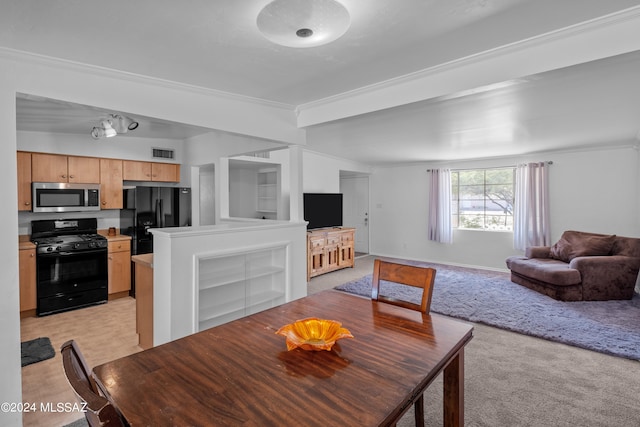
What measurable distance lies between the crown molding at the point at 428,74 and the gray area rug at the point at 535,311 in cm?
261

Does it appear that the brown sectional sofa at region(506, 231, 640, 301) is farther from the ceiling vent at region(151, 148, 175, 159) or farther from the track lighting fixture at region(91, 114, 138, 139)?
the ceiling vent at region(151, 148, 175, 159)

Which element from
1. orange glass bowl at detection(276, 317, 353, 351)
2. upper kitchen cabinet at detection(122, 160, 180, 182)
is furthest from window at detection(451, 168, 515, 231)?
orange glass bowl at detection(276, 317, 353, 351)

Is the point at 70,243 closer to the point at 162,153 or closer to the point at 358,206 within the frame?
the point at 162,153

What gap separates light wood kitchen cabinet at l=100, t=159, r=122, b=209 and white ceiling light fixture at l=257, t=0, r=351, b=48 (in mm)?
3886

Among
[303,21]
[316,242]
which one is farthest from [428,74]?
[316,242]

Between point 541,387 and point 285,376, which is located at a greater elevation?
point 285,376

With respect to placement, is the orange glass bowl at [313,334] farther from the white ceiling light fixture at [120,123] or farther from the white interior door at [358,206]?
the white interior door at [358,206]

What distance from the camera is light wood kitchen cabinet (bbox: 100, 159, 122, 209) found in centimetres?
439

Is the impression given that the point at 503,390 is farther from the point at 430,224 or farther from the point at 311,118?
the point at 430,224

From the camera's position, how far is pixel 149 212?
450cm

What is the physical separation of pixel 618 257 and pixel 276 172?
5.28 metres

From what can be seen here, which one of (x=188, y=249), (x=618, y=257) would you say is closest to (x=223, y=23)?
(x=188, y=249)

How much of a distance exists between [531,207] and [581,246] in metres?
1.26

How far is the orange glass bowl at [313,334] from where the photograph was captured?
1270 millimetres
